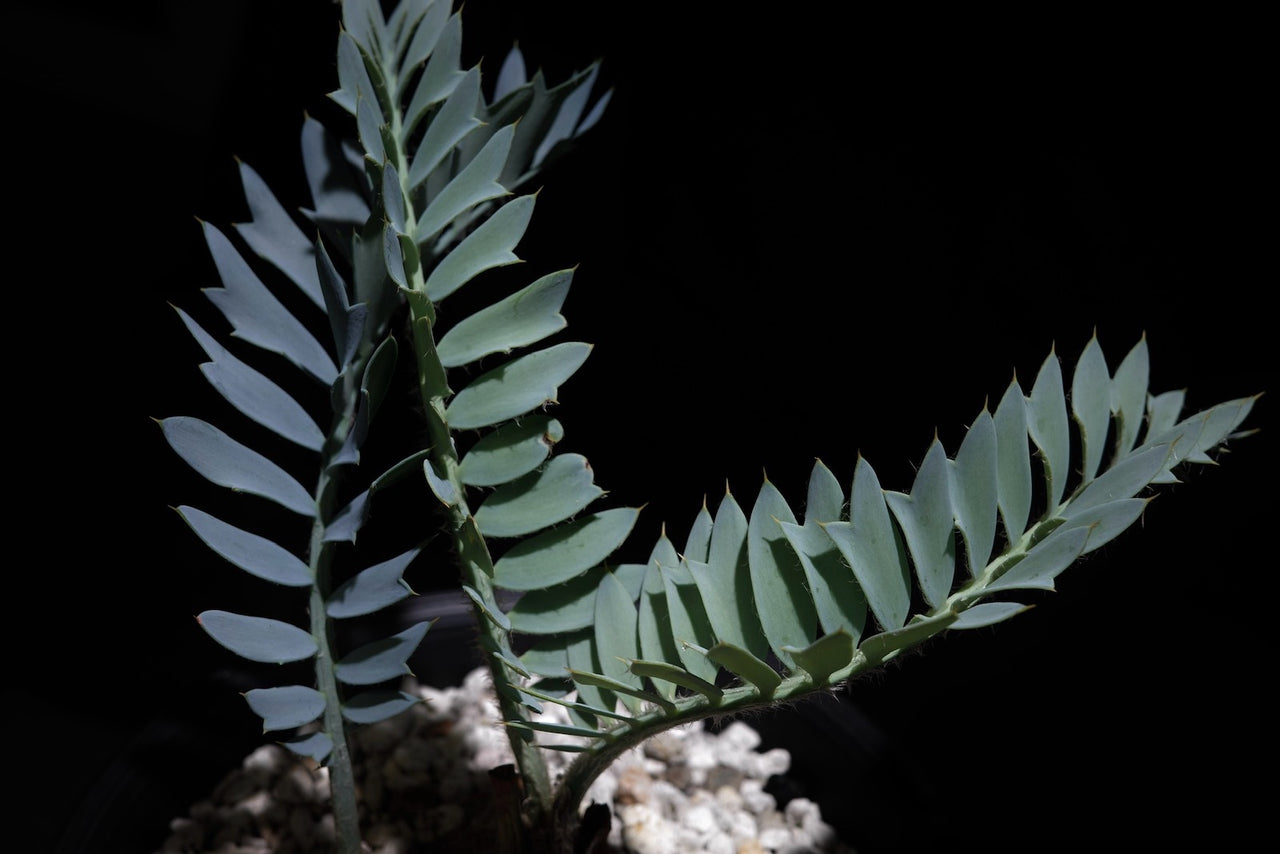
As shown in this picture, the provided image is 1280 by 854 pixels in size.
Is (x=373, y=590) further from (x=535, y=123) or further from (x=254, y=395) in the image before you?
(x=535, y=123)

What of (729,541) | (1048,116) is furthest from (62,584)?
(1048,116)

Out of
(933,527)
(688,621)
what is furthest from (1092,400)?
(688,621)

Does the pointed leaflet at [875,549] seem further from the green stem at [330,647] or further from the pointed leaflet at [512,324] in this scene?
the green stem at [330,647]

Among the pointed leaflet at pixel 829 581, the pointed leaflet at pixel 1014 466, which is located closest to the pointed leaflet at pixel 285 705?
the pointed leaflet at pixel 829 581

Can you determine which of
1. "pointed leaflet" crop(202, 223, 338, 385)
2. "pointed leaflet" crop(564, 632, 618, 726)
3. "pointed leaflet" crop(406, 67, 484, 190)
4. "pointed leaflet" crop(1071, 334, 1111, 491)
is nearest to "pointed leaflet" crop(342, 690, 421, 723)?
"pointed leaflet" crop(564, 632, 618, 726)

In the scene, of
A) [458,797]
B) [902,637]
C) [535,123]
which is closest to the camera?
[902,637]

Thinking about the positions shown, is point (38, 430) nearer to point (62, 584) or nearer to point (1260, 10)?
point (62, 584)

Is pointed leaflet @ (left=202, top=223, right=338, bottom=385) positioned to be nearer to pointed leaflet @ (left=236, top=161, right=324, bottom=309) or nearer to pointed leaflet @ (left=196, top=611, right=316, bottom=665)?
pointed leaflet @ (left=236, top=161, right=324, bottom=309)
